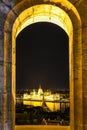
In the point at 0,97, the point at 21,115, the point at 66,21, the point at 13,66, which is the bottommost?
the point at 21,115

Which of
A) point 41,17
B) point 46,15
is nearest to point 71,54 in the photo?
point 46,15

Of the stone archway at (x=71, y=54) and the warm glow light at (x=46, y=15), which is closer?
the stone archway at (x=71, y=54)

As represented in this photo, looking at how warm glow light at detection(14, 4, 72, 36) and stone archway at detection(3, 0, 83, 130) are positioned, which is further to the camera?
warm glow light at detection(14, 4, 72, 36)

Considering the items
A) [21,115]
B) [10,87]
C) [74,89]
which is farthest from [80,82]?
[21,115]

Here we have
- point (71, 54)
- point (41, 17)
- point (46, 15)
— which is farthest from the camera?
point (41, 17)

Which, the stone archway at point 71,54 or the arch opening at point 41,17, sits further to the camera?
the arch opening at point 41,17

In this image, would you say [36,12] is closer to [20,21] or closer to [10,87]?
[20,21]

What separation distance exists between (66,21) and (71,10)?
0.63m

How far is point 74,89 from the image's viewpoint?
8.58 m

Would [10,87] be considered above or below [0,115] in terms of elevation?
above

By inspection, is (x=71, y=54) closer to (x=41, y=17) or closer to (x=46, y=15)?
(x=46, y=15)

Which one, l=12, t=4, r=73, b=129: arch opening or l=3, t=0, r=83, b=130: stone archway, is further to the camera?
l=12, t=4, r=73, b=129: arch opening

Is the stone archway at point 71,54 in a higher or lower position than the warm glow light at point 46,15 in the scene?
lower

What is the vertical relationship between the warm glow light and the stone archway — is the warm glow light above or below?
above
